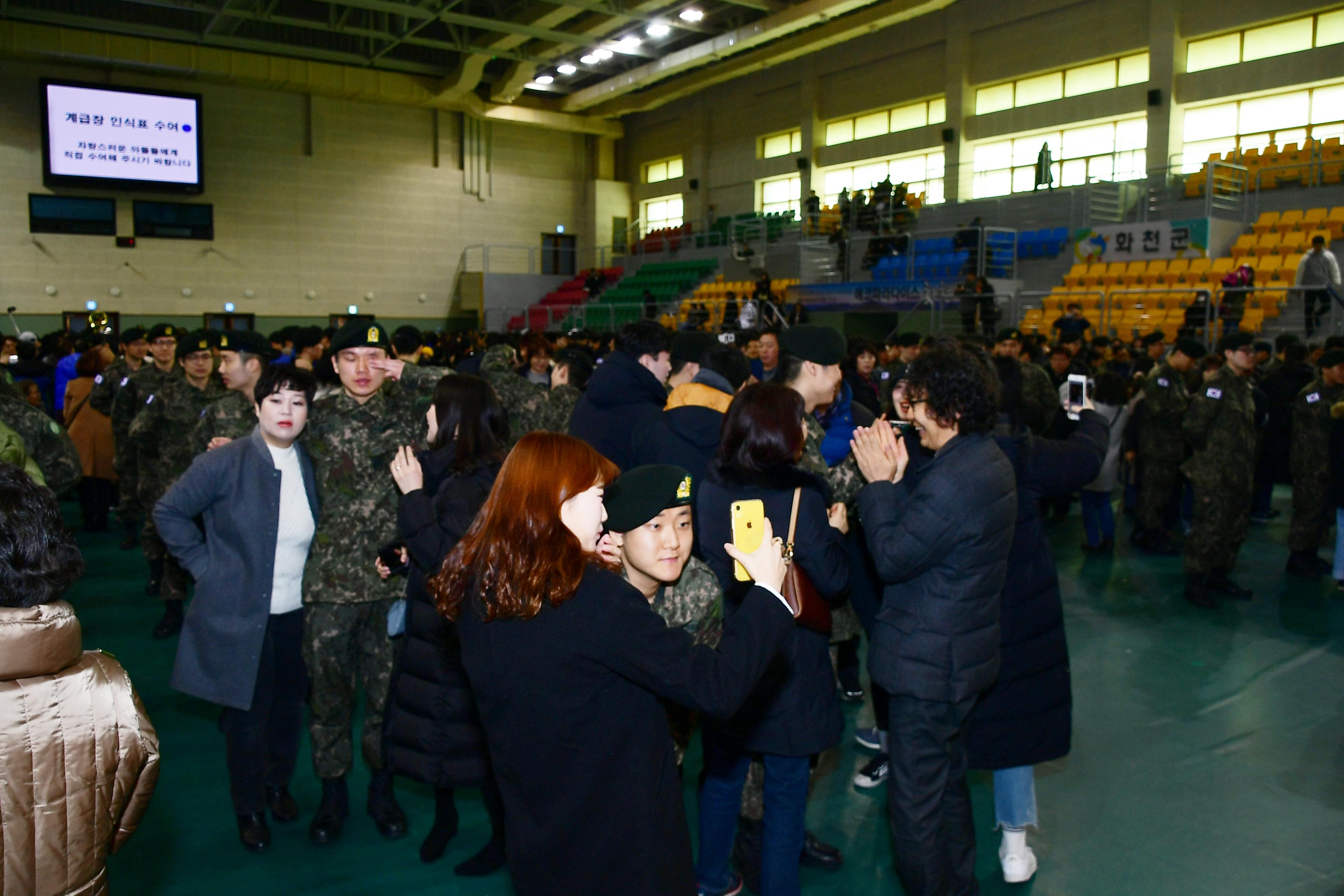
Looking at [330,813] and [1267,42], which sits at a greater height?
[1267,42]

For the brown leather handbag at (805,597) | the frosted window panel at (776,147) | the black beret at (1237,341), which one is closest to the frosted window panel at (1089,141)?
the frosted window panel at (776,147)

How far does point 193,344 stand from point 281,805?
2.70m

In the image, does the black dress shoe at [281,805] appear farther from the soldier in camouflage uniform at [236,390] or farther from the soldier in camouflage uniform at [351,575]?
the soldier in camouflage uniform at [236,390]

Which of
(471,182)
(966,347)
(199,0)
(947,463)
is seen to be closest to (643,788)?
(947,463)

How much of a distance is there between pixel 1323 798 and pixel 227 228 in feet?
69.8

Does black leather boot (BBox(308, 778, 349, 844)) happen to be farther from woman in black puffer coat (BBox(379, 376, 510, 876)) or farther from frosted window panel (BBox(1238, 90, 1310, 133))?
frosted window panel (BBox(1238, 90, 1310, 133))

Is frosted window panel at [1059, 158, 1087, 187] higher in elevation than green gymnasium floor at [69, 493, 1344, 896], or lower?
higher

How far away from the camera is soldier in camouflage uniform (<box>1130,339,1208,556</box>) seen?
280 inches

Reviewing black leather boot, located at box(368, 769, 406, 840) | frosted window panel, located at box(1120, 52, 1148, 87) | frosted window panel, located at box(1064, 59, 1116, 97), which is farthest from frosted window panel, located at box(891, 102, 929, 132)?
black leather boot, located at box(368, 769, 406, 840)

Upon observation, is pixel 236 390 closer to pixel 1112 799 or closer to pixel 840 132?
pixel 1112 799

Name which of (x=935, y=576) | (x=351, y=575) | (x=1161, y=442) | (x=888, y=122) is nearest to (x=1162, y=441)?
(x=1161, y=442)

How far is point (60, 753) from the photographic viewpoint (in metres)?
1.47

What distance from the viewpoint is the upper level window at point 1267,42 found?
553 inches

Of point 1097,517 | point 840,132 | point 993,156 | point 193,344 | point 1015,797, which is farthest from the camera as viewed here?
point 840,132
